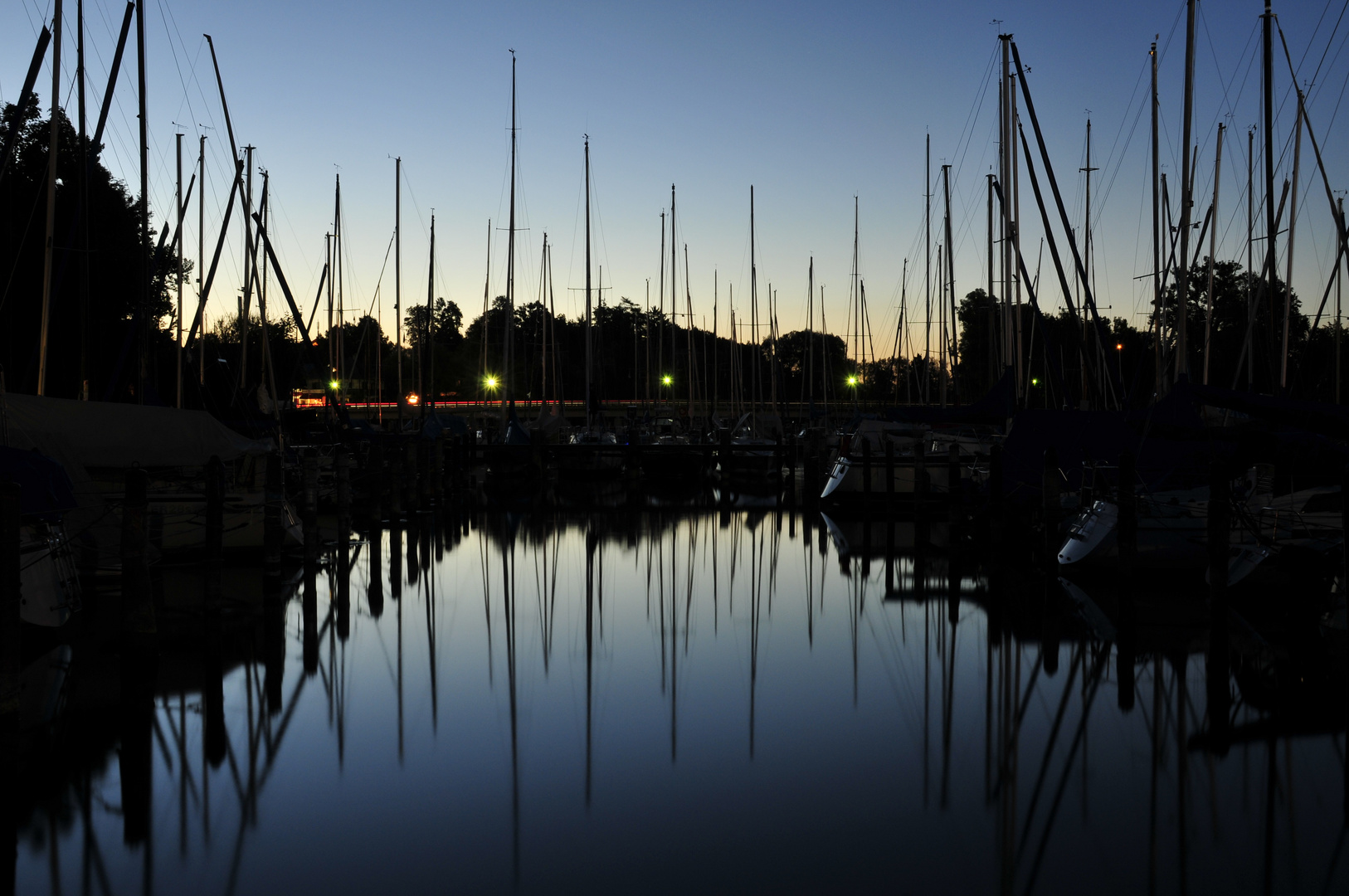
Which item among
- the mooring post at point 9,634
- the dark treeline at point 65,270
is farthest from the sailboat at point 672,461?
the mooring post at point 9,634

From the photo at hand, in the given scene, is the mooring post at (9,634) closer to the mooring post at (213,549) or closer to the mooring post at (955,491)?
the mooring post at (213,549)

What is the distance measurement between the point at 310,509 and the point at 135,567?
340 inches

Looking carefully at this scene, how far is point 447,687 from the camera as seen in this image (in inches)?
545

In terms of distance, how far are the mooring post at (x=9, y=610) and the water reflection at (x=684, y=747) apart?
1.37 ft

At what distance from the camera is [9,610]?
1001cm

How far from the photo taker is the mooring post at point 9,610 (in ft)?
32.7

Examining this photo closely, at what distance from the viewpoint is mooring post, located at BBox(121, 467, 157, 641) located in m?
12.5

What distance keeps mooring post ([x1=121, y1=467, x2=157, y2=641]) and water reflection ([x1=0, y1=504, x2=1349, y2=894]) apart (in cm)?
45

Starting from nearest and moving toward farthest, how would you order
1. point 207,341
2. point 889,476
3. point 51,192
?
1. point 51,192
2. point 889,476
3. point 207,341

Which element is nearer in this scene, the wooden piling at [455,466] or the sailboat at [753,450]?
the wooden piling at [455,466]

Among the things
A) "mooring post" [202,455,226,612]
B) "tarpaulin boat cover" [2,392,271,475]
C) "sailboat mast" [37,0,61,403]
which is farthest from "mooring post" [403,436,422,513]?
"mooring post" [202,455,226,612]

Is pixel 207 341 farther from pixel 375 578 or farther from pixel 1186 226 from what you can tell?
pixel 1186 226

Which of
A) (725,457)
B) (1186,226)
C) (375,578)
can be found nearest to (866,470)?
(1186,226)

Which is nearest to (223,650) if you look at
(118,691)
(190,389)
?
(118,691)
